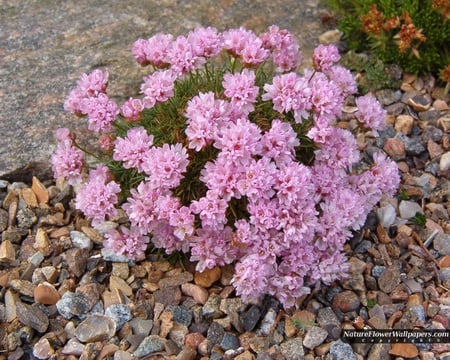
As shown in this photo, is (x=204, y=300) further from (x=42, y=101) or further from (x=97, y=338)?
(x=42, y=101)

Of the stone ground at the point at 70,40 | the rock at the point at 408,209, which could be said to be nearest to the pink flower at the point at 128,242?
the stone ground at the point at 70,40

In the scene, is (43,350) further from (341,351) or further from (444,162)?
(444,162)

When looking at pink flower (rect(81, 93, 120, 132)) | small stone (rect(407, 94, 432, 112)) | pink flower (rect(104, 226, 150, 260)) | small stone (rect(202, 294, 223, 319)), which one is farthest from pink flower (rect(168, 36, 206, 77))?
small stone (rect(407, 94, 432, 112))

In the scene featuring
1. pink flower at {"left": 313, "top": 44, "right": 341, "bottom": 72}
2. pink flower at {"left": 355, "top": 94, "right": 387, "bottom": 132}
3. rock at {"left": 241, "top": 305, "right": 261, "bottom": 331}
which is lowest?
rock at {"left": 241, "top": 305, "right": 261, "bottom": 331}

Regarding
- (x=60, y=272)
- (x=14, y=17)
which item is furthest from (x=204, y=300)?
(x=14, y=17)

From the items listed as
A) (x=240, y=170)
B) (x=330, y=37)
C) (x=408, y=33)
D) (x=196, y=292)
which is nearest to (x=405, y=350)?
(x=196, y=292)

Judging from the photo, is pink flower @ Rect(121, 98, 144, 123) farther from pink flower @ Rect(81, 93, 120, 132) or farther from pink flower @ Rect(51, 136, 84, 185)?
pink flower @ Rect(51, 136, 84, 185)

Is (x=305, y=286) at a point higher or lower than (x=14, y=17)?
lower

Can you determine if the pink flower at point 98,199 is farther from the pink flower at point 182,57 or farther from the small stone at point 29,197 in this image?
the small stone at point 29,197
